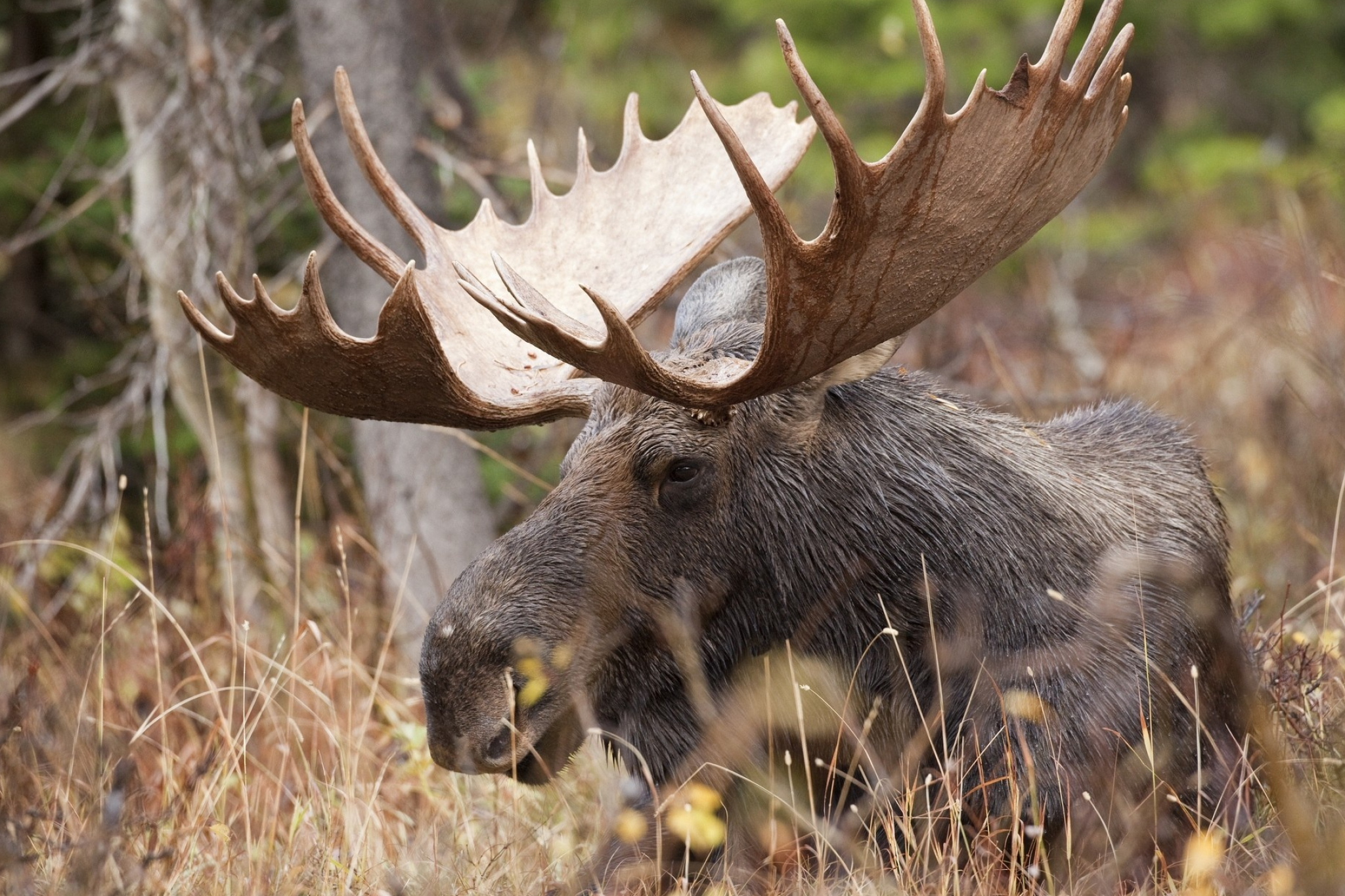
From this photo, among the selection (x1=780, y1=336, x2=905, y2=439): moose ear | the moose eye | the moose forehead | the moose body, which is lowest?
the moose body

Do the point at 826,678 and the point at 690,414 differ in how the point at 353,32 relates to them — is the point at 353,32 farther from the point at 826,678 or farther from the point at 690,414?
the point at 826,678

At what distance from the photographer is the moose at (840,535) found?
3.11 metres

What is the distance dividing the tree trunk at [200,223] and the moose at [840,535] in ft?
7.04

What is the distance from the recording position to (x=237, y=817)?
4191 millimetres

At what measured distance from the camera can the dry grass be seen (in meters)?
3.19

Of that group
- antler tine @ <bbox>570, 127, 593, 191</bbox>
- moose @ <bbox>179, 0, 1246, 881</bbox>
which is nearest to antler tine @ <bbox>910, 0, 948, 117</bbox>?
moose @ <bbox>179, 0, 1246, 881</bbox>

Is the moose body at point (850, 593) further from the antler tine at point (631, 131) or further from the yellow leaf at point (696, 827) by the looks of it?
the antler tine at point (631, 131)

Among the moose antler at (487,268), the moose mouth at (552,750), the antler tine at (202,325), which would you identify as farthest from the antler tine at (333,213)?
the moose mouth at (552,750)

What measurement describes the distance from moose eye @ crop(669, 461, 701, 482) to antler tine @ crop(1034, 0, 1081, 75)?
1170mm

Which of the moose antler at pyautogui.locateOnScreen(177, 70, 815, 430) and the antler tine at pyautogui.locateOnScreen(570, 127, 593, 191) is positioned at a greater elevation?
the antler tine at pyautogui.locateOnScreen(570, 127, 593, 191)

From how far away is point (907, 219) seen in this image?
9.96 feet

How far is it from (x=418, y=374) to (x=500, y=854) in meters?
1.15

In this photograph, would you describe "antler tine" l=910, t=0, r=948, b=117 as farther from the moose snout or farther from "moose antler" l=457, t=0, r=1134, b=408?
the moose snout

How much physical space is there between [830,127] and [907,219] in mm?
343
